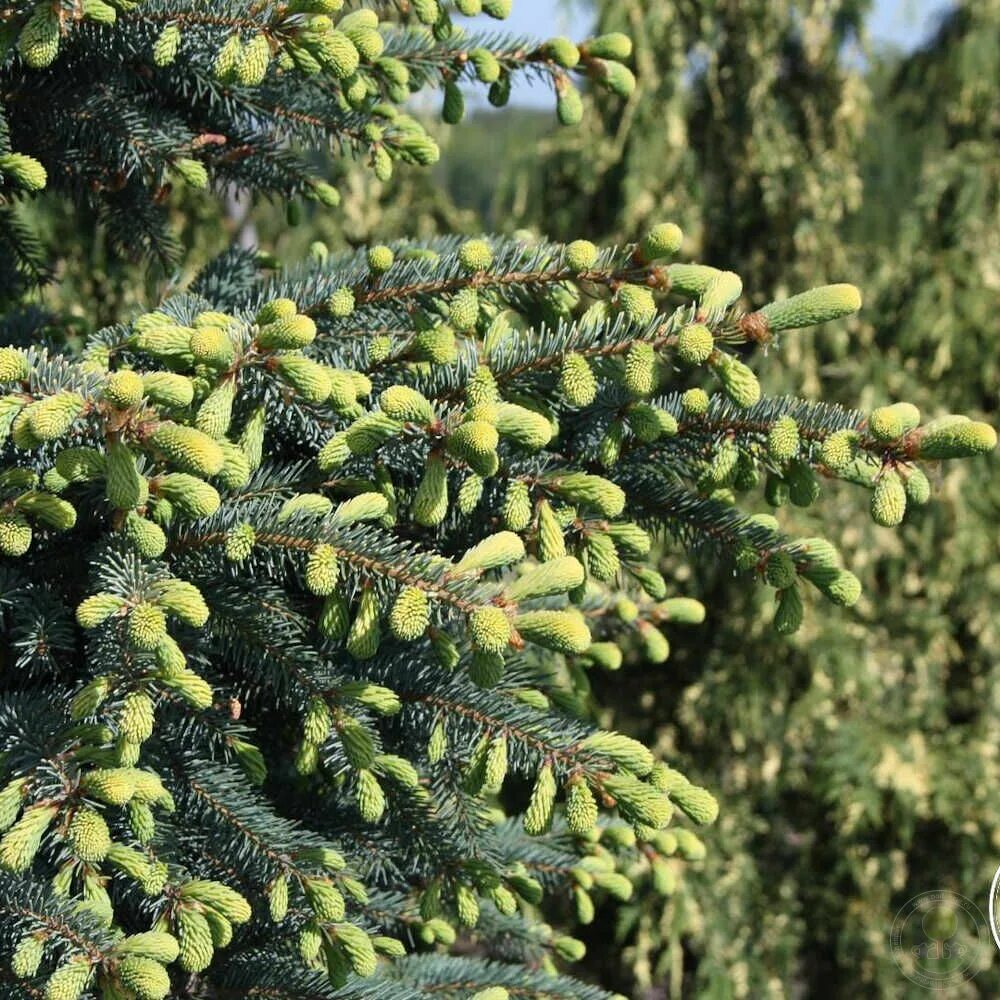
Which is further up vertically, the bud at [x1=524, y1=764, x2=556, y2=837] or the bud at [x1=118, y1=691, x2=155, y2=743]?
the bud at [x1=118, y1=691, x2=155, y2=743]

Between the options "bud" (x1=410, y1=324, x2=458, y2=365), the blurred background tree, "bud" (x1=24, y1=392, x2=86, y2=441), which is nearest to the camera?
"bud" (x1=24, y1=392, x2=86, y2=441)

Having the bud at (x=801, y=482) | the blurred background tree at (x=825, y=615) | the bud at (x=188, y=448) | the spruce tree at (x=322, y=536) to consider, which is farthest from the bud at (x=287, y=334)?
the blurred background tree at (x=825, y=615)

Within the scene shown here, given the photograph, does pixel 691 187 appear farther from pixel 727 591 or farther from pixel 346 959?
pixel 346 959

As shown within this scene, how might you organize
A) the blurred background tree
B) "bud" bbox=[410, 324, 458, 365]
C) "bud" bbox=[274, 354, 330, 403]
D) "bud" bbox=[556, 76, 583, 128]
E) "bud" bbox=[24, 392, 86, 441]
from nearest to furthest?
"bud" bbox=[24, 392, 86, 441] → "bud" bbox=[274, 354, 330, 403] → "bud" bbox=[410, 324, 458, 365] → "bud" bbox=[556, 76, 583, 128] → the blurred background tree

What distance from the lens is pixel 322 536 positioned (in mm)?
881

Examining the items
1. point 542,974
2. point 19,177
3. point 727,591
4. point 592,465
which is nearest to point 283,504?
point 592,465

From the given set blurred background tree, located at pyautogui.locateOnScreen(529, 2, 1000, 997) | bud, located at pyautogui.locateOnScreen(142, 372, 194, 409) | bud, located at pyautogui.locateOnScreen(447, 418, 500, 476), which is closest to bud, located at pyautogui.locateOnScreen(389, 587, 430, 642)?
bud, located at pyautogui.locateOnScreen(447, 418, 500, 476)

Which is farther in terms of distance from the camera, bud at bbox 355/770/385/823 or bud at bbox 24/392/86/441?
bud at bbox 355/770/385/823

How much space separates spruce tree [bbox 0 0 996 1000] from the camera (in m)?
0.84

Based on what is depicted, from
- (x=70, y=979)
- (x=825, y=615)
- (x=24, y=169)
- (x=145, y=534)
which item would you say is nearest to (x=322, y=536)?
(x=145, y=534)

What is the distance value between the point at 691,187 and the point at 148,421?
9.14 feet

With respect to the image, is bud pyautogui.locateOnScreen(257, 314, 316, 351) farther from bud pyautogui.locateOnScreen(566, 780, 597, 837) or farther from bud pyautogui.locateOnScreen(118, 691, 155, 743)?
bud pyautogui.locateOnScreen(566, 780, 597, 837)

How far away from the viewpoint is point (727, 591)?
10.5ft

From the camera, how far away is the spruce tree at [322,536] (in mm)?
838
